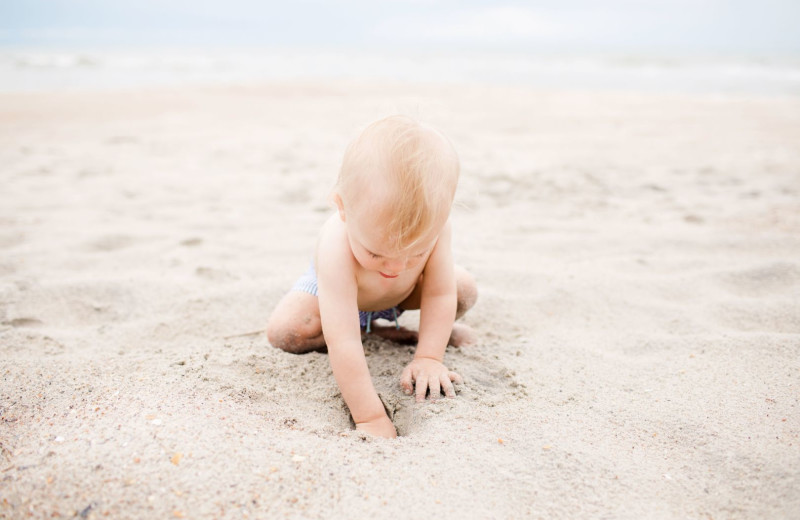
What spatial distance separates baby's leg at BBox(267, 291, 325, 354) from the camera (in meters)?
2.04

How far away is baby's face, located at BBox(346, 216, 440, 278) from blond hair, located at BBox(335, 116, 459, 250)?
22mm

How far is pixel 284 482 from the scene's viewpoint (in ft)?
4.21

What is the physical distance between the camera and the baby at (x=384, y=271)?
4.78ft

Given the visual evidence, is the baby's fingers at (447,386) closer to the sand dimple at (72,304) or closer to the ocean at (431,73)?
the sand dimple at (72,304)

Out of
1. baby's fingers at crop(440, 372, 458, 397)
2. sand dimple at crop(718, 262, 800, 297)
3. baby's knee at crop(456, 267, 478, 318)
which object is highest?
baby's knee at crop(456, 267, 478, 318)

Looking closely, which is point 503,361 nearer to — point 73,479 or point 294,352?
point 294,352

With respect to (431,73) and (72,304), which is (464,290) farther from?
(431,73)

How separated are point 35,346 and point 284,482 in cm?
124

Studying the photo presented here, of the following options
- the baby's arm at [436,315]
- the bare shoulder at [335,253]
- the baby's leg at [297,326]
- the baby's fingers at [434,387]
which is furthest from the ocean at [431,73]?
the baby's fingers at [434,387]

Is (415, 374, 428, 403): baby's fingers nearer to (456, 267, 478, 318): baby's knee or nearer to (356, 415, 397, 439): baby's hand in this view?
(356, 415, 397, 439): baby's hand

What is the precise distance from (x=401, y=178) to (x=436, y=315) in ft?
2.11

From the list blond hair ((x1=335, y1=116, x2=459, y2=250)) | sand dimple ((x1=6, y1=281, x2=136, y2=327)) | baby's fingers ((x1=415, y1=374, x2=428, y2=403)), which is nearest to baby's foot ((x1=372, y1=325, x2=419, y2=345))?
baby's fingers ((x1=415, y1=374, x2=428, y2=403))

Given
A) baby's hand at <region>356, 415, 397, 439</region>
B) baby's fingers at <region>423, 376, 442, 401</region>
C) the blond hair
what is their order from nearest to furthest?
the blond hair
baby's hand at <region>356, 415, 397, 439</region>
baby's fingers at <region>423, 376, 442, 401</region>

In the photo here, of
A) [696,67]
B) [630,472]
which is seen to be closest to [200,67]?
[696,67]
